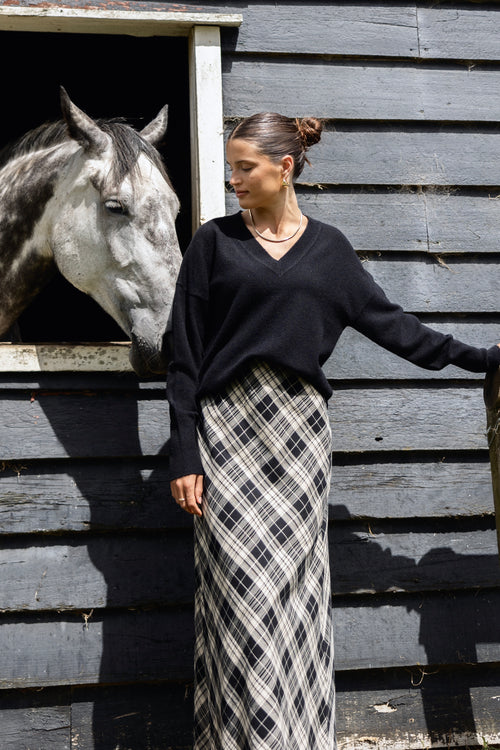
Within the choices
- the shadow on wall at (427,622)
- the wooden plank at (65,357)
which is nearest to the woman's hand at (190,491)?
the wooden plank at (65,357)

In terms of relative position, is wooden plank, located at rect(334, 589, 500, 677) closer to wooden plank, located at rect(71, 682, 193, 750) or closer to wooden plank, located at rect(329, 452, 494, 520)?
wooden plank, located at rect(329, 452, 494, 520)

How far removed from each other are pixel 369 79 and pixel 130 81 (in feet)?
6.47

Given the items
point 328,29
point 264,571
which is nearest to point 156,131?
point 328,29

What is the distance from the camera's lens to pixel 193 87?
109 inches

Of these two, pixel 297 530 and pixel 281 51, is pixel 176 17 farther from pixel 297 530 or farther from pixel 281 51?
pixel 297 530

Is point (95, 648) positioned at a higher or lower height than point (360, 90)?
lower

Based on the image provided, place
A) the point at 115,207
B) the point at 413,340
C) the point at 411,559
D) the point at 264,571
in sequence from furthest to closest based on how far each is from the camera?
the point at 411,559 < the point at 115,207 < the point at 413,340 < the point at 264,571

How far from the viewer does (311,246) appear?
2.02 meters

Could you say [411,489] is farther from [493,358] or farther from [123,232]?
[123,232]

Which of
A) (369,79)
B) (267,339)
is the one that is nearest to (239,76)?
(369,79)

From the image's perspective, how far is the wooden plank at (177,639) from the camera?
99.5 inches

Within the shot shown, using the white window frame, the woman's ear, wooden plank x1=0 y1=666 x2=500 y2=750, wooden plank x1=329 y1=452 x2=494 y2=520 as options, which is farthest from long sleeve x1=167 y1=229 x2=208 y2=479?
Answer: wooden plank x1=0 y1=666 x2=500 y2=750

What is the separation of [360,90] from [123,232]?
3.44ft

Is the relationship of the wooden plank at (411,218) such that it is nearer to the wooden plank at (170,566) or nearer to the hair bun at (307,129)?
the hair bun at (307,129)
